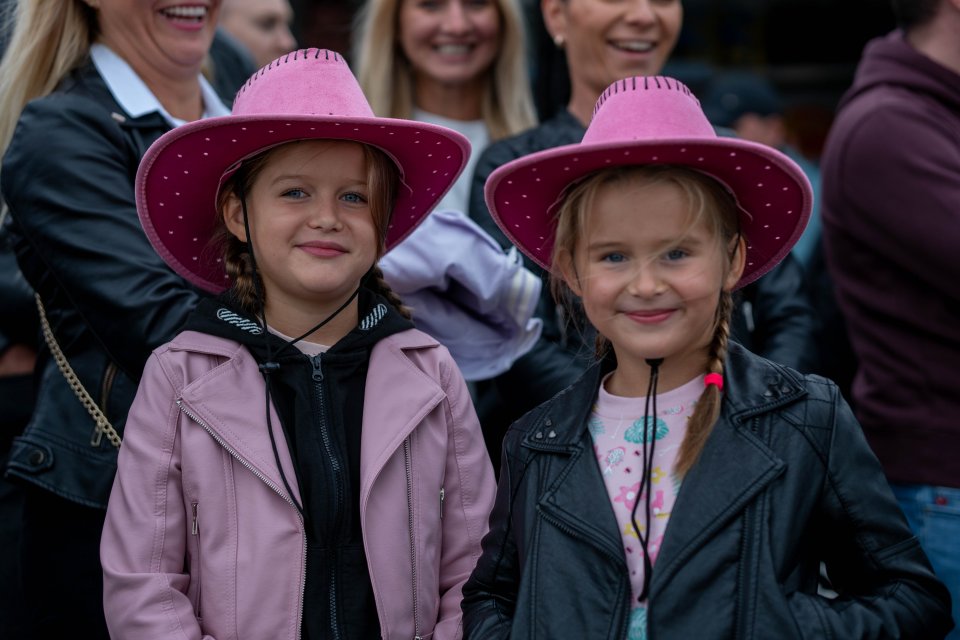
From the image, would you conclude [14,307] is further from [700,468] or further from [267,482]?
[700,468]

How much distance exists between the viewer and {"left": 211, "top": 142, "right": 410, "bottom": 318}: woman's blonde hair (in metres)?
2.71

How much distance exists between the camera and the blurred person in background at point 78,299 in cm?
288

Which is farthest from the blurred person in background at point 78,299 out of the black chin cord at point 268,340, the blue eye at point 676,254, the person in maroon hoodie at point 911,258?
the person in maroon hoodie at point 911,258

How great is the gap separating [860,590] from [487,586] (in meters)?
0.68

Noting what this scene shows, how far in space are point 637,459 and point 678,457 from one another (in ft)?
0.26

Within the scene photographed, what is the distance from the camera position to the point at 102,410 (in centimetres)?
301

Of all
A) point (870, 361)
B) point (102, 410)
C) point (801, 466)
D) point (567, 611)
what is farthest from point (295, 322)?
point (870, 361)

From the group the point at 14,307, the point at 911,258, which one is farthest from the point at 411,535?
the point at 14,307

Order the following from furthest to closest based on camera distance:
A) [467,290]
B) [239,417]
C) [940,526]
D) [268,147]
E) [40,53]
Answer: [40,53] < [467,290] < [940,526] < [268,147] < [239,417]

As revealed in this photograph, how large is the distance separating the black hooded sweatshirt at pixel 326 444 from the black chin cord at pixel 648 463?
1.91ft

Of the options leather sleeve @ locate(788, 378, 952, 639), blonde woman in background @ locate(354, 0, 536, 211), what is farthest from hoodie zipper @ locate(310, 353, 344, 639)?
blonde woman in background @ locate(354, 0, 536, 211)

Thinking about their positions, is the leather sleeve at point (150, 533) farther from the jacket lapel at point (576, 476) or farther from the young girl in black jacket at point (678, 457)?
the jacket lapel at point (576, 476)

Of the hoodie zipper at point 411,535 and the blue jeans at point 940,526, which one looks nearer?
the hoodie zipper at point 411,535

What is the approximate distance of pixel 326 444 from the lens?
8.46 feet
